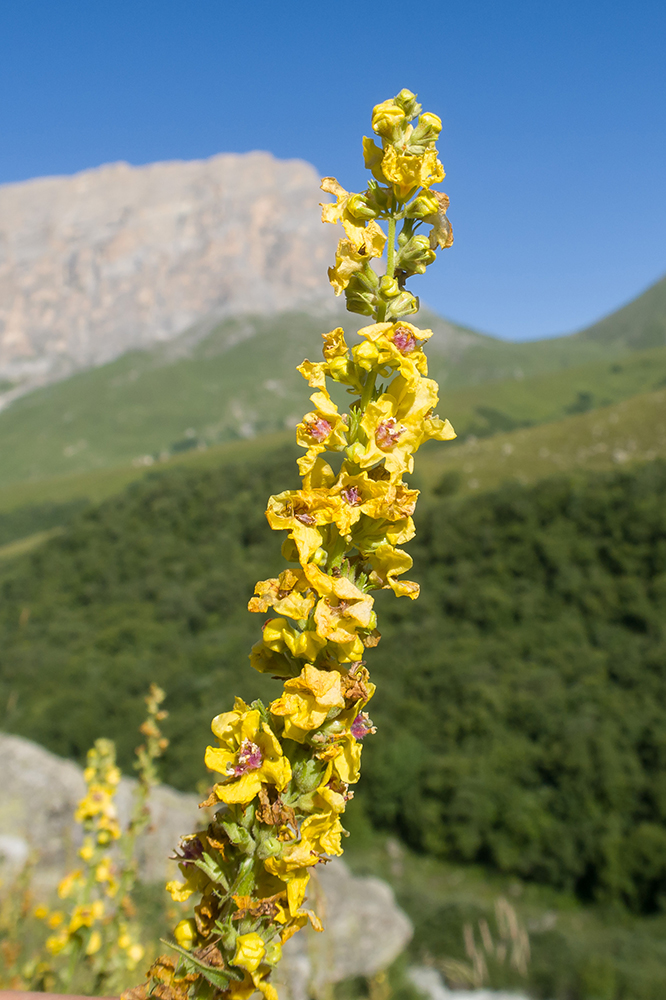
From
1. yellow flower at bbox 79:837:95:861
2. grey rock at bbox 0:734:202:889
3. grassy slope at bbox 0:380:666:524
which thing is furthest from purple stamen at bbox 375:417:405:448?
grassy slope at bbox 0:380:666:524

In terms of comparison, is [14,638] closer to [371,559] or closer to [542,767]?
[542,767]

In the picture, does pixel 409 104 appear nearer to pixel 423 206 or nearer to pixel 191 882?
pixel 423 206

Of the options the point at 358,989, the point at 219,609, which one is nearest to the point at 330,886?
the point at 358,989

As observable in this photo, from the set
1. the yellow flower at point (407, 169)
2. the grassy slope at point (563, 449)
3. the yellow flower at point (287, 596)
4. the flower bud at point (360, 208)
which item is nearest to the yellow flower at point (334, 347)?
the flower bud at point (360, 208)

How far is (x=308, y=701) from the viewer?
200 centimetres

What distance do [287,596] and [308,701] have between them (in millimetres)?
337

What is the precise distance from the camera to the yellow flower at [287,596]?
82.7 inches

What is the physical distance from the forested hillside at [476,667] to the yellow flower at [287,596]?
35.7 m

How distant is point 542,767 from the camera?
1804 inches

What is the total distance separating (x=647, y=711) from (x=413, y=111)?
160 ft

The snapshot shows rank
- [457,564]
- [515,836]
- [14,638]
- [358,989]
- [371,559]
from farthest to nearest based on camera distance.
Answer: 1. [14,638]
2. [457,564]
3. [515,836]
4. [358,989]
5. [371,559]

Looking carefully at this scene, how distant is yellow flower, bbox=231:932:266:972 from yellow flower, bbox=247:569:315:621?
949 mm

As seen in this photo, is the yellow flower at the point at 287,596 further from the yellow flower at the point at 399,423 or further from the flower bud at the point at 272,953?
the flower bud at the point at 272,953

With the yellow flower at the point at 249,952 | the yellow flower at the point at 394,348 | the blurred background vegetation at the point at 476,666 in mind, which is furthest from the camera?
the blurred background vegetation at the point at 476,666
